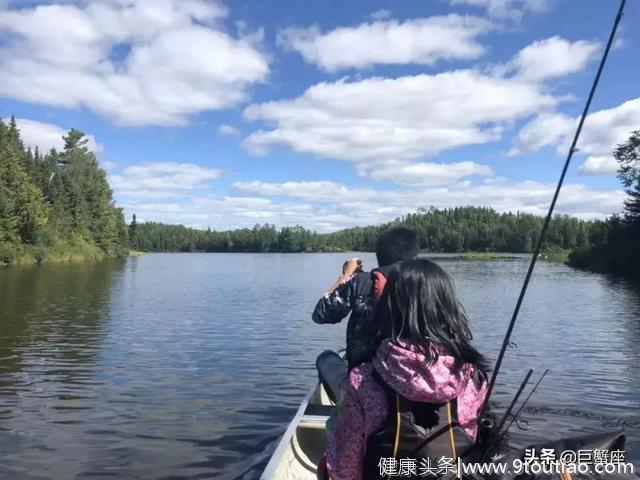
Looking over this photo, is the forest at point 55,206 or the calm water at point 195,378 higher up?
the forest at point 55,206

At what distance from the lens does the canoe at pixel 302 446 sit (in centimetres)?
562

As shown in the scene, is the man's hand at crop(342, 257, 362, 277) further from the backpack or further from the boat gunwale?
the backpack

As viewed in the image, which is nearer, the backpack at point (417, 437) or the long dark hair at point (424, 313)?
the backpack at point (417, 437)

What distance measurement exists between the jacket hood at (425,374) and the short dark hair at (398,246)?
84.9 inches

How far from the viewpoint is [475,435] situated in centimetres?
317

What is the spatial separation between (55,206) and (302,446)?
89.6 meters

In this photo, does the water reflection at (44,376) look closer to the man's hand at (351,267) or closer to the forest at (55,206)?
the man's hand at (351,267)

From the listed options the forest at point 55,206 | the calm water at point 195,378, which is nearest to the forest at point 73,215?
the forest at point 55,206

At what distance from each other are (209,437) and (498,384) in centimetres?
719

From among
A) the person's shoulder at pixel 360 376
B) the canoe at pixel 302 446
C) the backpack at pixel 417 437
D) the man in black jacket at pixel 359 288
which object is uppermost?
the man in black jacket at pixel 359 288

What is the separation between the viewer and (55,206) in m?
87.1

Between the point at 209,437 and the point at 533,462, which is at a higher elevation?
the point at 533,462

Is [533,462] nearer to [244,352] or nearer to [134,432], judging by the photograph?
[134,432]

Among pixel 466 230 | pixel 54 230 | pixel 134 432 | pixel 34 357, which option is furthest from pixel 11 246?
pixel 466 230
